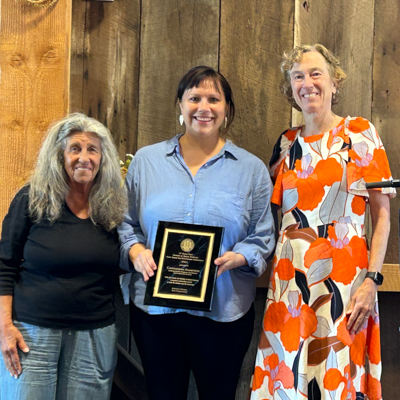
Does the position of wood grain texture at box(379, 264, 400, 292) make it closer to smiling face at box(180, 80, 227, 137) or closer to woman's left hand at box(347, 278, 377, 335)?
woman's left hand at box(347, 278, 377, 335)

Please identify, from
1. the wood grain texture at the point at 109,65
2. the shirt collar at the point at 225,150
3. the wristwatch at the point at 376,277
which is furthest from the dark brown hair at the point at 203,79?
the wristwatch at the point at 376,277

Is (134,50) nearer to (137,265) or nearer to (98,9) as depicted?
(98,9)

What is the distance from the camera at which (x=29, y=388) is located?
1695 millimetres

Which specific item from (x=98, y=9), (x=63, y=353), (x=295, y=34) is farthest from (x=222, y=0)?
(x=63, y=353)

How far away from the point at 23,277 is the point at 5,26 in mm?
1061

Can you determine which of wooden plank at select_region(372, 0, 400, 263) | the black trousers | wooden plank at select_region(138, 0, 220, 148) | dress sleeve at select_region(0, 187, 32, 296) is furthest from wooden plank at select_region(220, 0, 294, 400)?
dress sleeve at select_region(0, 187, 32, 296)

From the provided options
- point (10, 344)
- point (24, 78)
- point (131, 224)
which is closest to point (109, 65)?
point (24, 78)

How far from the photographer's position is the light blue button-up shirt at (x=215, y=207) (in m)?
1.87

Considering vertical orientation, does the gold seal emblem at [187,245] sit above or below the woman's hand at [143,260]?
above

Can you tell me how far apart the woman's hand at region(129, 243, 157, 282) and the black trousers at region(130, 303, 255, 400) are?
0.20m

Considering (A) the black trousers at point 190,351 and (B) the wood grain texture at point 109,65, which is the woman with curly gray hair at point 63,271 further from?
(B) the wood grain texture at point 109,65

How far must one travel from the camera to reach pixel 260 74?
262 cm

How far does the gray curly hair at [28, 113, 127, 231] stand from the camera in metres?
1.78

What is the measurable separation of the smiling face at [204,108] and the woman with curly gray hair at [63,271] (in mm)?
341
